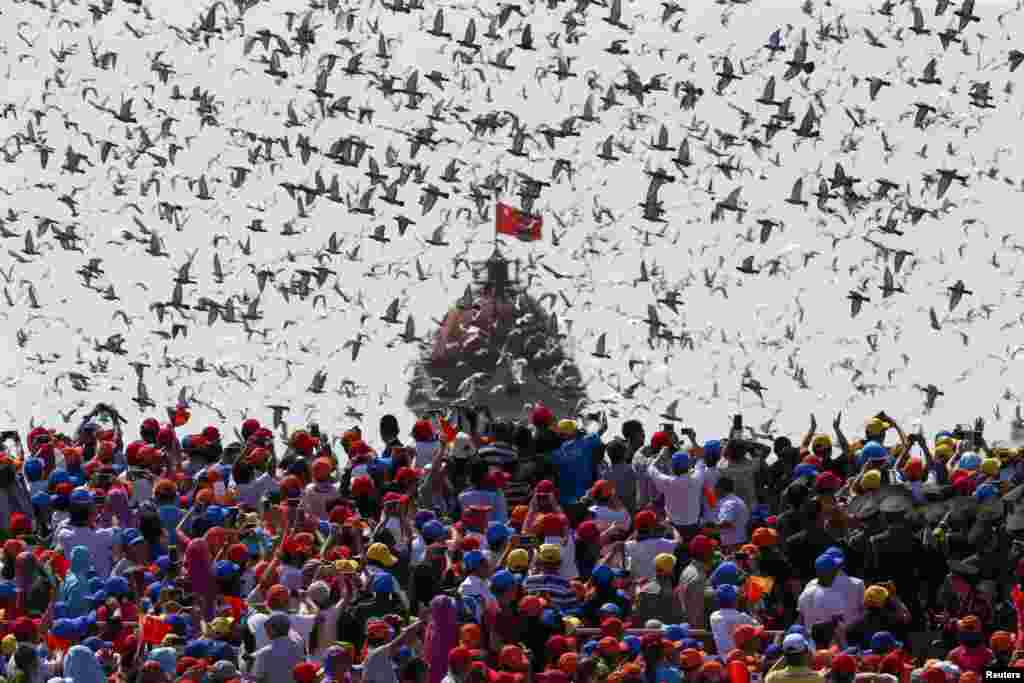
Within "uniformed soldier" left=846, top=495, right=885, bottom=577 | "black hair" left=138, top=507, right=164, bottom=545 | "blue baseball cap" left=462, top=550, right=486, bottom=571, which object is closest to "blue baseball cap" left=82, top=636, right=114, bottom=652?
"blue baseball cap" left=462, top=550, right=486, bottom=571

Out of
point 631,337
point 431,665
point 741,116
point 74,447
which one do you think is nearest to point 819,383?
point 631,337

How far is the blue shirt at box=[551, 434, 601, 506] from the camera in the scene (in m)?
Answer: 33.7

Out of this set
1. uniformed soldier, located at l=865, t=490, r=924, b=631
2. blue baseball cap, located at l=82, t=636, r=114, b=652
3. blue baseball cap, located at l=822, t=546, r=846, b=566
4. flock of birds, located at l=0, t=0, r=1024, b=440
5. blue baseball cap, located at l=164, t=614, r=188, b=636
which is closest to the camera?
blue baseball cap, located at l=82, t=636, r=114, b=652

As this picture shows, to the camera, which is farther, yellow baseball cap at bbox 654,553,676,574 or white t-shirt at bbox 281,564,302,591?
yellow baseball cap at bbox 654,553,676,574

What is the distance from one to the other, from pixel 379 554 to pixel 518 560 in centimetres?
109

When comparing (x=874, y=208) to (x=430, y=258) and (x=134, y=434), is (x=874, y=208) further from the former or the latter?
(x=134, y=434)

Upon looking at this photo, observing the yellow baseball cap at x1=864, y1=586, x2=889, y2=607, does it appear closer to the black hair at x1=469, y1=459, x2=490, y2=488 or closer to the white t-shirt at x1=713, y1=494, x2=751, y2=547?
the white t-shirt at x1=713, y1=494, x2=751, y2=547

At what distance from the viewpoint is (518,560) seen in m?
29.0

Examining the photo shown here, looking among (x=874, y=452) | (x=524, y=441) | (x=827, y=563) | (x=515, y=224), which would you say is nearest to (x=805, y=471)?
(x=874, y=452)

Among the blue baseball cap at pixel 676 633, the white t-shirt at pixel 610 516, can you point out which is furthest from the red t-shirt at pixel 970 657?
the white t-shirt at pixel 610 516

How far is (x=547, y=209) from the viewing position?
126688 mm

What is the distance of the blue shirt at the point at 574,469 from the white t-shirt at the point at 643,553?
3226mm

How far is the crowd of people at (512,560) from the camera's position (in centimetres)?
2703

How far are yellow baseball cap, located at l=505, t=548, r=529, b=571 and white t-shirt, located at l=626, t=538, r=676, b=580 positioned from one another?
1.46 m
